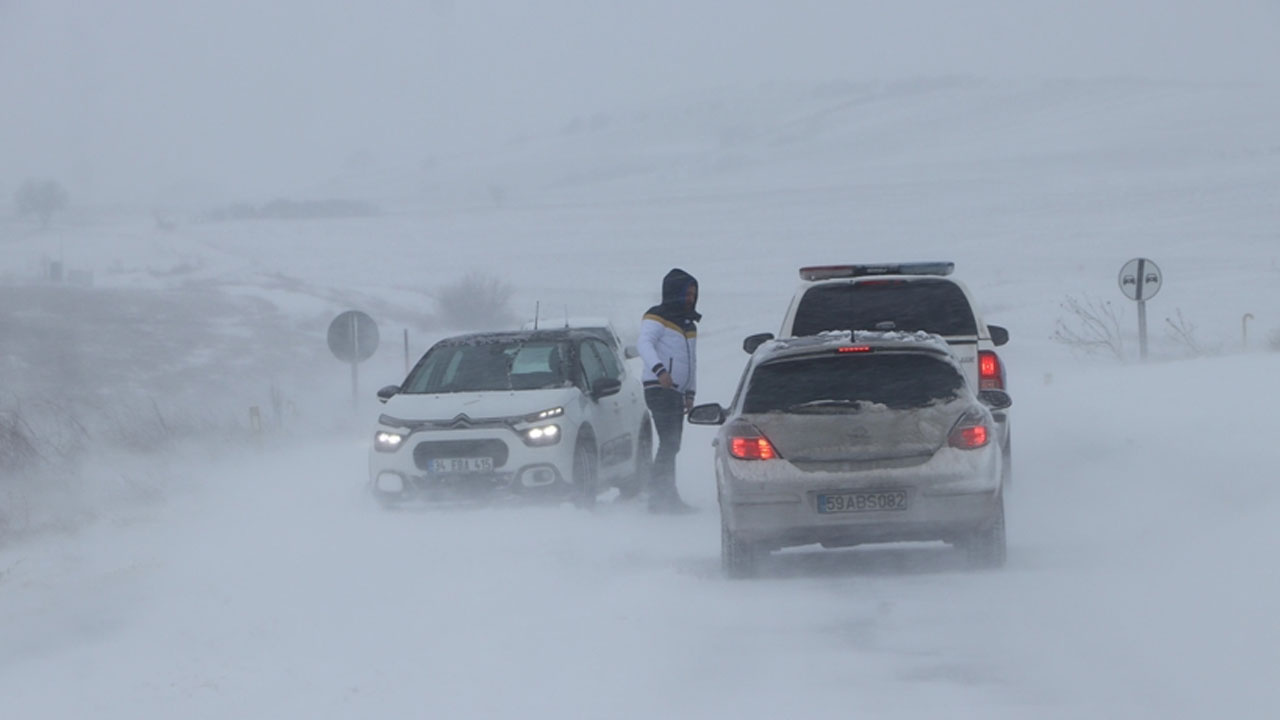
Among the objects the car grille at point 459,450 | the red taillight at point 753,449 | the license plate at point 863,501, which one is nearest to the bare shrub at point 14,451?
the car grille at point 459,450

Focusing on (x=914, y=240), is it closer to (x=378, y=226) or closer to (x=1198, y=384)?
(x=378, y=226)

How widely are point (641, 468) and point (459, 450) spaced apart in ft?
9.76

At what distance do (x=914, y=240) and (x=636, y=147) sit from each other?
88420mm

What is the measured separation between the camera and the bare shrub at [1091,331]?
120 feet

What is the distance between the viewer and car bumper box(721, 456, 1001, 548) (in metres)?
10.1

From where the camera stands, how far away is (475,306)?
204 feet

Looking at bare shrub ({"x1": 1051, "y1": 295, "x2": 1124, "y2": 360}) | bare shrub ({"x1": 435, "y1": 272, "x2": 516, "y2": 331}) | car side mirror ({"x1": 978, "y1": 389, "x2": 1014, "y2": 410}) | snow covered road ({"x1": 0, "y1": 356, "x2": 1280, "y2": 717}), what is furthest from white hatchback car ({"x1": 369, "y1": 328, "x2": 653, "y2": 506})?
bare shrub ({"x1": 435, "y1": 272, "x2": 516, "y2": 331})

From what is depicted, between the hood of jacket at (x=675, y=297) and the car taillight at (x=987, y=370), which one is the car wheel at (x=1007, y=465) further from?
the hood of jacket at (x=675, y=297)

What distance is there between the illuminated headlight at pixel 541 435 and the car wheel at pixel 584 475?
28cm

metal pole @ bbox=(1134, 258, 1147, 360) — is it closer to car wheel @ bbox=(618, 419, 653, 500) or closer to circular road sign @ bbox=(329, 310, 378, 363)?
circular road sign @ bbox=(329, 310, 378, 363)

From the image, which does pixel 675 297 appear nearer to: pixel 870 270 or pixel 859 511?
pixel 870 270

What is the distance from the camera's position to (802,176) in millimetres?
129125

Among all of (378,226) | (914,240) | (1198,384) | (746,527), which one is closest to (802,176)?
(378,226)

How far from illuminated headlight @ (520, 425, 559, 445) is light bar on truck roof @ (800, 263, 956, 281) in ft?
7.95
